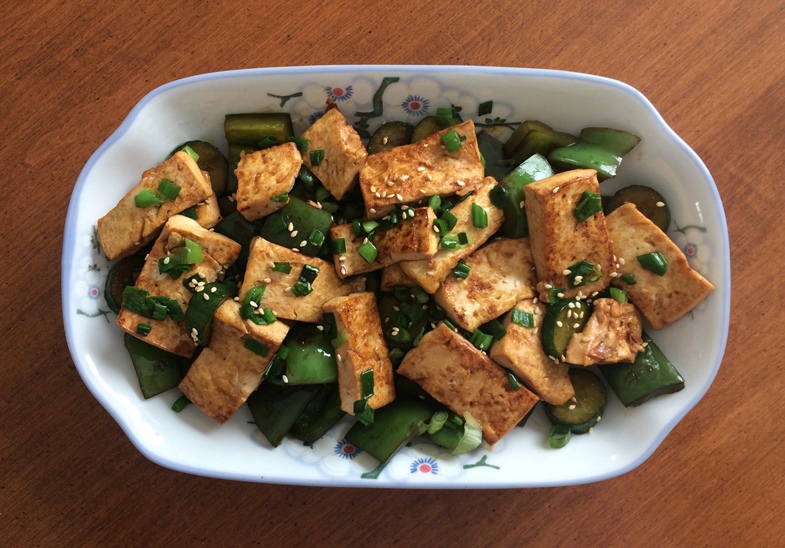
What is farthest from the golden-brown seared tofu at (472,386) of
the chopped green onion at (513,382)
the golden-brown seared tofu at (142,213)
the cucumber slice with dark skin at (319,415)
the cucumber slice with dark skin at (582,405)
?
the golden-brown seared tofu at (142,213)

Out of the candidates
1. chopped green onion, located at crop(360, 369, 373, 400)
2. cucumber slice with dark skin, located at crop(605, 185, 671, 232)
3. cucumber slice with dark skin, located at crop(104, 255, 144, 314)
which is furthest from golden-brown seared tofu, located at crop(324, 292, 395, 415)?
cucumber slice with dark skin, located at crop(605, 185, 671, 232)

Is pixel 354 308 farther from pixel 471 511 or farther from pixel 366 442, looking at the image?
pixel 471 511

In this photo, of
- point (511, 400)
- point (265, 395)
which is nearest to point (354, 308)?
point (265, 395)

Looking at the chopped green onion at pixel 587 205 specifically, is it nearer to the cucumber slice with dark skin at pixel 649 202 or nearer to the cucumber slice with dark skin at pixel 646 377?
the cucumber slice with dark skin at pixel 649 202

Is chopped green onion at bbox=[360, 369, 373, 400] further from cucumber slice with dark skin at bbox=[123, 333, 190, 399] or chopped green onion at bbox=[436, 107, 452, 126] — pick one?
chopped green onion at bbox=[436, 107, 452, 126]

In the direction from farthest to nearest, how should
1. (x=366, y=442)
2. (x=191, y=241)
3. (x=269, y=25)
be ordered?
(x=269, y=25) < (x=366, y=442) < (x=191, y=241)

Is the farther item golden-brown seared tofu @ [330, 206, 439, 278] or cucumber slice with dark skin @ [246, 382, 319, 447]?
cucumber slice with dark skin @ [246, 382, 319, 447]
